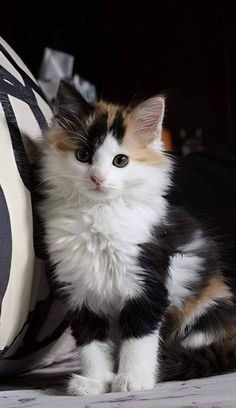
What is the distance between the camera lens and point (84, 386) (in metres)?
1.04

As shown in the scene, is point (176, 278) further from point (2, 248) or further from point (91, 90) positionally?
point (91, 90)

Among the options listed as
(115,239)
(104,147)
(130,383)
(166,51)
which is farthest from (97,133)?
(166,51)

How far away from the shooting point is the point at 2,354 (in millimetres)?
1169

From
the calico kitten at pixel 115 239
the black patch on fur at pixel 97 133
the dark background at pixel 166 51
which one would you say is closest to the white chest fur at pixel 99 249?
the calico kitten at pixel 115 239

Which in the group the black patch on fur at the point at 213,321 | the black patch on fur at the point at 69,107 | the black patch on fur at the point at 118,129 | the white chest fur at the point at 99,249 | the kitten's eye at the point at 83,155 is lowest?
the black patch on fur at the point at 213,321

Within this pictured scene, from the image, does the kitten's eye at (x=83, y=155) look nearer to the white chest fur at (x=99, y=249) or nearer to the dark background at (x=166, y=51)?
the white chest fur at (x=99, y=249)

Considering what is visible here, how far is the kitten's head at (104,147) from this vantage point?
1.10m

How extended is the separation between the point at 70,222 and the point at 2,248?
5.0 inches

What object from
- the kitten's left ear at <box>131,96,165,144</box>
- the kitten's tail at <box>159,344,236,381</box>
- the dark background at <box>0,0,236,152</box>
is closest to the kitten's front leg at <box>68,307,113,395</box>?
the kitten's tail at <box>159,344,236,381</box>

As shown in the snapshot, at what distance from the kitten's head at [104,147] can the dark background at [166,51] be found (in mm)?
1291

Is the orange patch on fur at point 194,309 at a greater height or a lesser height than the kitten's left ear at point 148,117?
lesser

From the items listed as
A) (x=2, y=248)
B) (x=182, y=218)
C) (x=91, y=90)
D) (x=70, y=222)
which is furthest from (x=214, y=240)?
(x=91, y=90)

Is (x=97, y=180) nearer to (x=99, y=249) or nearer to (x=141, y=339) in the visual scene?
(x=99, y=249)

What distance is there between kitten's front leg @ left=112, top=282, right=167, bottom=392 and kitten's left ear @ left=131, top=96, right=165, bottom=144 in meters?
0.28
